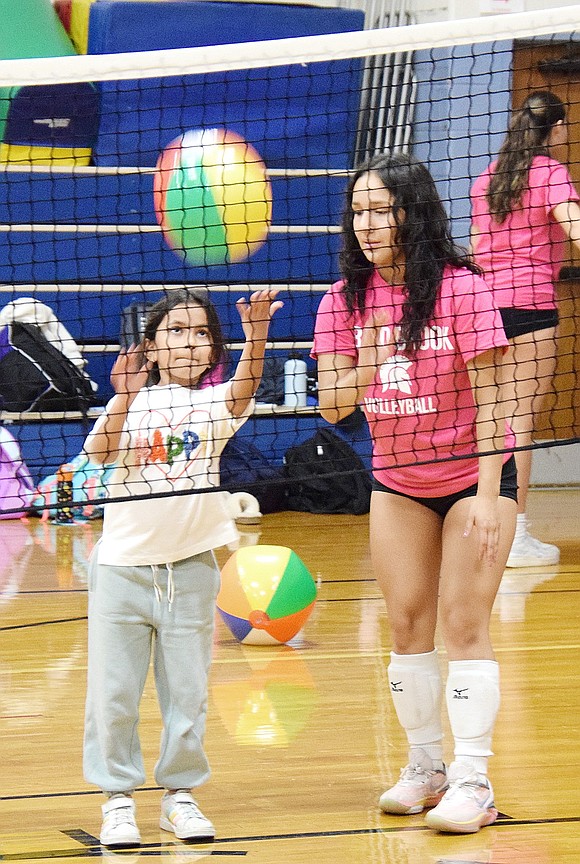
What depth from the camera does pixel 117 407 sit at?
2770mm

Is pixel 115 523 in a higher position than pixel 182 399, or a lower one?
lower

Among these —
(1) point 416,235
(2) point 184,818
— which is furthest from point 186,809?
(1) point 416,235

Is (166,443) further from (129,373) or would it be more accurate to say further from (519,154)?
(519,154)

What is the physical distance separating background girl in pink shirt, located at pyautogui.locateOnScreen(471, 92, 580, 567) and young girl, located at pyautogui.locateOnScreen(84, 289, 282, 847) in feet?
6.57

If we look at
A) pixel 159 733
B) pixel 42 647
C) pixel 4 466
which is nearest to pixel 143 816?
pixel 159 733

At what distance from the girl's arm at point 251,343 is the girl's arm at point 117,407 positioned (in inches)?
7.8

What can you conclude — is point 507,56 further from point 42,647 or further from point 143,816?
point 143,816

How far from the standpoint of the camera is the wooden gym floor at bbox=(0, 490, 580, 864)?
2.73 meters

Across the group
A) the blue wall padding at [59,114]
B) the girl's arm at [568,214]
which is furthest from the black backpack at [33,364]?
the girl's arm at [568,214]

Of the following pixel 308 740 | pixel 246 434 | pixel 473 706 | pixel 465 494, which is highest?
pixel 465 494

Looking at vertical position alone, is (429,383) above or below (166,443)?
above

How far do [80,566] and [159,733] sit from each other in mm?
2498

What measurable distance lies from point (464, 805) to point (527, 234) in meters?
3.07

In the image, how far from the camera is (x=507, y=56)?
866 cm
